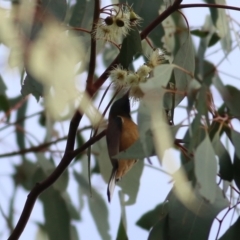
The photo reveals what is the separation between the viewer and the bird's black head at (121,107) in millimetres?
1284

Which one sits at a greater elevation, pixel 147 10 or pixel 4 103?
pixel 147 10

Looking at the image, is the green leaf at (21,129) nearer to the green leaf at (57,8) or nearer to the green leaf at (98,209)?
the green leaf at (98,209)

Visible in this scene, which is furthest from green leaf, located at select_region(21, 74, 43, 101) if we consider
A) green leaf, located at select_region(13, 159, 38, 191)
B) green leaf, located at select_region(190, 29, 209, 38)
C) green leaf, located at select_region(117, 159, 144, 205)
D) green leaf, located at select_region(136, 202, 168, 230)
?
green leaf, located at select_region(13, 159, 38, 191)

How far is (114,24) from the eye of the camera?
47.6 inches

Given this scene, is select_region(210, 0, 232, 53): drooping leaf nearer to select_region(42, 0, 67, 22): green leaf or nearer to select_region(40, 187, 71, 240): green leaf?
select_region(42, 0, 67, 22): green leaf

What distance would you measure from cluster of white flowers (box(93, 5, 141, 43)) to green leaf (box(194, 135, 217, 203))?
0.98ft

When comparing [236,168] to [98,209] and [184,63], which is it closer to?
[184,63]

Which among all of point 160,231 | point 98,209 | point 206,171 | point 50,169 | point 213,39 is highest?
point 206,171

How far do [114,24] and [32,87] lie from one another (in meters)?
0.19

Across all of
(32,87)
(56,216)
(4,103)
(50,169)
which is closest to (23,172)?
(4,103)

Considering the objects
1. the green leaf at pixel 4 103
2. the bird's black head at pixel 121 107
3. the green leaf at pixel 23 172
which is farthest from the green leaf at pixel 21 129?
the bird's black head at pixel 121 107

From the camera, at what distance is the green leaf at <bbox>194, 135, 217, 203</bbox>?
0.94 m

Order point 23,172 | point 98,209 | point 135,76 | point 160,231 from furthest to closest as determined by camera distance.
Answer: point 23,172 < point 98,209 < point 160,231 < point 135,76

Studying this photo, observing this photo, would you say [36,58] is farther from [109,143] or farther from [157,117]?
[157,117]
